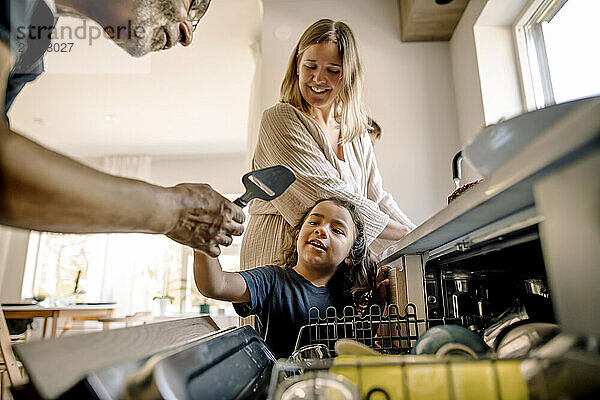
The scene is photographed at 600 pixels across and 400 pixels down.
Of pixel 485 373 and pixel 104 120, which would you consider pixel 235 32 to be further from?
pixel 485 373

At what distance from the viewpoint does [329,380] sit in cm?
28

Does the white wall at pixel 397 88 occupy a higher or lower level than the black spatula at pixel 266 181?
higher

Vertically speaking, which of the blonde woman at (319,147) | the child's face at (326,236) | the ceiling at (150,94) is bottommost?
the child's face at (326,236)

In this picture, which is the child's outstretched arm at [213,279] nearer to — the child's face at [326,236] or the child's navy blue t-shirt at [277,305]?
the child's navy blue t-shirt at [277,305]

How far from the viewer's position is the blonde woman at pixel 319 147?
4.02ft

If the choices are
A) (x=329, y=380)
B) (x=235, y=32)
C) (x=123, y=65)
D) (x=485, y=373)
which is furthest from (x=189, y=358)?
(x=123, y=65)

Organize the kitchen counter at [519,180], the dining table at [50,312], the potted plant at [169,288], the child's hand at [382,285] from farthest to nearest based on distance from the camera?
the potted plant at [169,288] < the dining table at [50,312] < the child's hand at [382,285] < the kitchen counter at [519,180]

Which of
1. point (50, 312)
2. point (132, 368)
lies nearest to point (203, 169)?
point (50, 312)

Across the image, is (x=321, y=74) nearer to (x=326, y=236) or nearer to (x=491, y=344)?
(x=326, y=236)

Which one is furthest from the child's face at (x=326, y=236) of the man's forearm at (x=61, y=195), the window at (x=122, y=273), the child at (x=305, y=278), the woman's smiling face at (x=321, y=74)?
the window at (x=122, y=273)

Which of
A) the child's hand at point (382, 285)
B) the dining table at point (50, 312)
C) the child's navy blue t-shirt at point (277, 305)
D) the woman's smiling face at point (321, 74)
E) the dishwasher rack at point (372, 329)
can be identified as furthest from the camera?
the dining table at point (50, 312)

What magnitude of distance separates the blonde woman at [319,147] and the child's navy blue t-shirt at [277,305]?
251mm

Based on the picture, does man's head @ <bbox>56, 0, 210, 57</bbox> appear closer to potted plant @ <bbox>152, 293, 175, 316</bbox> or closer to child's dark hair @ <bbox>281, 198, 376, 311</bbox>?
child's dark hair @ <bbox>281, 198, 376, 311</bbox>

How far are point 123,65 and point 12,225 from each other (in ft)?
8.53
